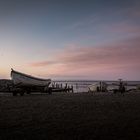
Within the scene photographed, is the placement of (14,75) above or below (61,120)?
above

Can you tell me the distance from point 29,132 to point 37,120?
3188 millimetres

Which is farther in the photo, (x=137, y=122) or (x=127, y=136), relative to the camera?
(x=137, y=122)

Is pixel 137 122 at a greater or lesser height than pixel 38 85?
lesser

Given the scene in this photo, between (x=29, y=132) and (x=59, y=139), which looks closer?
(x=59, y=139)

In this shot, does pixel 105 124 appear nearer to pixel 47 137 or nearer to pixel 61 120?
pixel 61 120

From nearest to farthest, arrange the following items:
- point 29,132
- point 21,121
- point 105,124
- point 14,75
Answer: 1. point 29,132
2. point 105,124
3. point 21,121
4. point 14,75

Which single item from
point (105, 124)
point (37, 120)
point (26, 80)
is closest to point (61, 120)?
point (37, 120)

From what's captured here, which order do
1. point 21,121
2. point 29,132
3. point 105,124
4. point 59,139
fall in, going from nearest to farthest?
point 59,139
point 29,132
point 105,124
point 21,121

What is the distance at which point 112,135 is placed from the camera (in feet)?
36.8

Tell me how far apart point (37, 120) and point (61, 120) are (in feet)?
4.52

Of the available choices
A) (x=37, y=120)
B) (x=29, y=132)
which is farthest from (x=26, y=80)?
(x=29, y=132)

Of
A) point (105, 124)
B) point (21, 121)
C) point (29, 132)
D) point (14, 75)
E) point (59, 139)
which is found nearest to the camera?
point (59, 139)

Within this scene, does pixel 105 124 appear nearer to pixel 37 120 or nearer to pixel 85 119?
pixel 85 119

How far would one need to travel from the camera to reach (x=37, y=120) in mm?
15102
